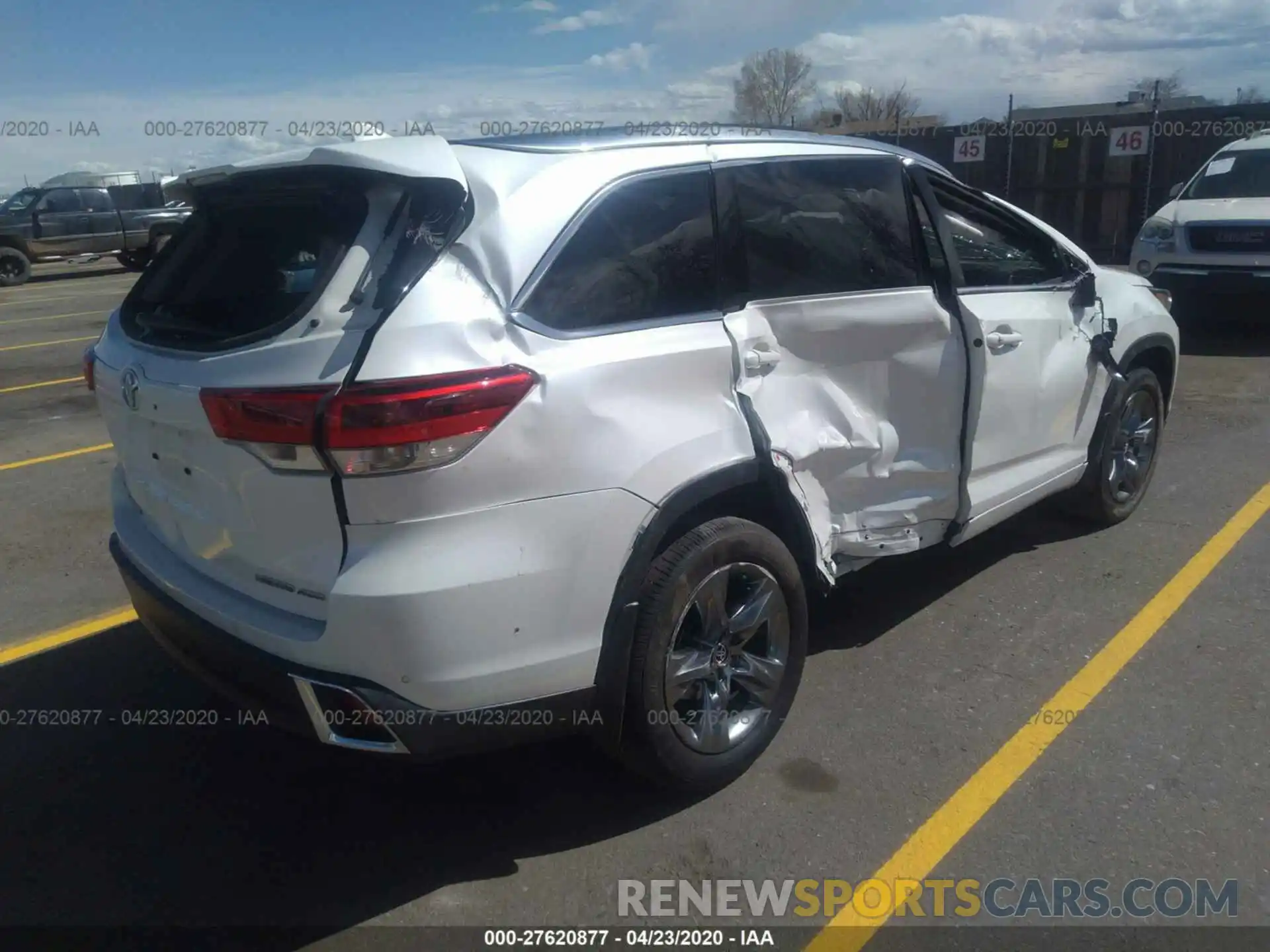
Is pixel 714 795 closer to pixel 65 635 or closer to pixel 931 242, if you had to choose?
pixel 931 242

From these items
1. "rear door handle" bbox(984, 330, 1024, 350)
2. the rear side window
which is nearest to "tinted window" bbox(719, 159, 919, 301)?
"rear door handle" bbox(984, 330, 1024, 350)

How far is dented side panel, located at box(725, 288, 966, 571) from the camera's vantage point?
327 cm

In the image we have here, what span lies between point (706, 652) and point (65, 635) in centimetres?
292

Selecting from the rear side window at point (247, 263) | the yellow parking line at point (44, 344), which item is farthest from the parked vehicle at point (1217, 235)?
the yellow parking line at point (44, 344)

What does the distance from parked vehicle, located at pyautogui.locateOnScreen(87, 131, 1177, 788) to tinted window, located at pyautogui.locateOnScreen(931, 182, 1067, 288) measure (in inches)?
11.8

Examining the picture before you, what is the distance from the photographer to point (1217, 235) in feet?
32.9

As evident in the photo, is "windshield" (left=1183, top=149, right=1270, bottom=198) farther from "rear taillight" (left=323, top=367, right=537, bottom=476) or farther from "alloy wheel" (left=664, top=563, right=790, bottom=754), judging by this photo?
"rear taillight" (left=323, top=367, right=537, bottom=476)

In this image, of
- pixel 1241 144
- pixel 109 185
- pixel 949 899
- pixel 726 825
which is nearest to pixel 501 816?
pixel 726 825

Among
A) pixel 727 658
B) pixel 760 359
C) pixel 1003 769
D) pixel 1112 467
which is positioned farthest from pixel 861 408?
pixel 1112 467

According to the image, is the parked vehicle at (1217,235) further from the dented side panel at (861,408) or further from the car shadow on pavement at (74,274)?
the car shadow on pavement at (74,274)

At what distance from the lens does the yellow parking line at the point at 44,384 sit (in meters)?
9.63

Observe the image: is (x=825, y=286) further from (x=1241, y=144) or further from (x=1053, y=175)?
(x=1053, y=175)

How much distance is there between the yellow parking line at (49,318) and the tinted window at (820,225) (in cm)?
1450

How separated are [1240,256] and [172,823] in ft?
33.6
